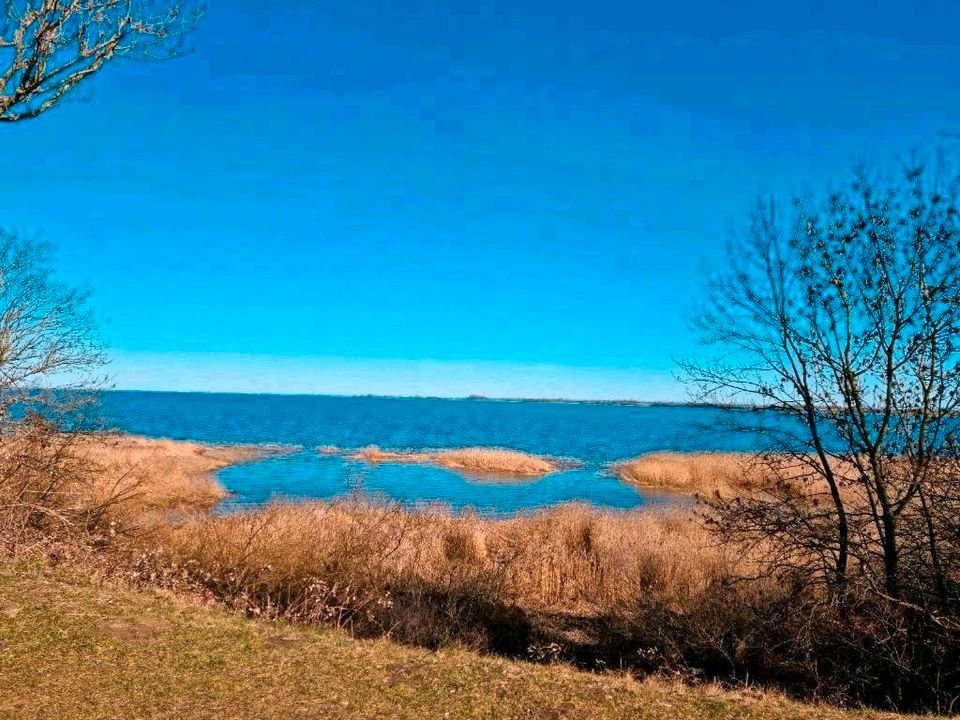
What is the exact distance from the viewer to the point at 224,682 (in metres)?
5.62

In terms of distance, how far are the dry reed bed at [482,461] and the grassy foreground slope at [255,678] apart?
34.8 metres

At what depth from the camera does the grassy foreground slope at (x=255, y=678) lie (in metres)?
5.17

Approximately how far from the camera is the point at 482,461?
44094 mm

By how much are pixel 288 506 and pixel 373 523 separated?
430 centimetres

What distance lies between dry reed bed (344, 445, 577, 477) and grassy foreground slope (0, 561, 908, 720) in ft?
114

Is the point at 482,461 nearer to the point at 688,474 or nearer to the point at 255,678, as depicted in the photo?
the point at 688,474

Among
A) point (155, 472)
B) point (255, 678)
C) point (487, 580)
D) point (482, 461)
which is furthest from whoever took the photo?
point (482, 461)

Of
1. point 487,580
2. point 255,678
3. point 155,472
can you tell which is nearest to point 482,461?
point 155,472

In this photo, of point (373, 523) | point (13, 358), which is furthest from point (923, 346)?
point (13, 358)

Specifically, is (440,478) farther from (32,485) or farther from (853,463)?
(853,463)

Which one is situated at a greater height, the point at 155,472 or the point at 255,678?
the point at 255,678

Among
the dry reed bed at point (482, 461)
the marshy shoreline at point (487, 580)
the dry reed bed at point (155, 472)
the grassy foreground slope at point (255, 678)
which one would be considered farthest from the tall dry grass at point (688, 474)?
the grassy foreground slope at point (255, 678)

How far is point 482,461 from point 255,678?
3858cm

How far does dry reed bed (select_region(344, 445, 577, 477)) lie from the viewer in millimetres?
42691
